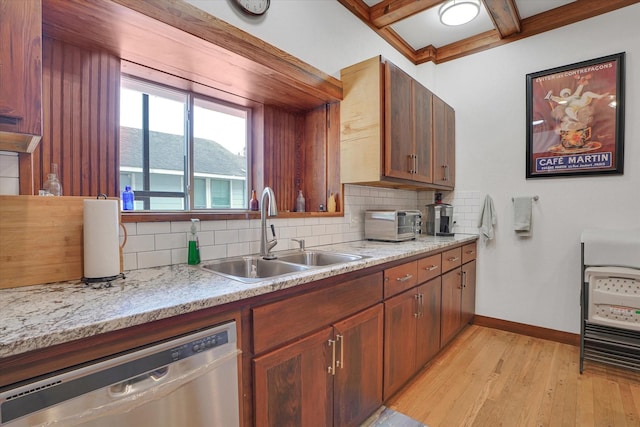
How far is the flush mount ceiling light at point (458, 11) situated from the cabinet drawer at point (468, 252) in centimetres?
194

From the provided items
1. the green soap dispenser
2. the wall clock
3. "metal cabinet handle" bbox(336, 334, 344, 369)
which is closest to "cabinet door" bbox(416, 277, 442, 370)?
"metal cabinet handle" bbox(336, 334, 344, 369)

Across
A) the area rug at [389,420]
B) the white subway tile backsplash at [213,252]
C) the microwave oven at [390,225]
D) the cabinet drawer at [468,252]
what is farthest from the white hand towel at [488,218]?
the white subway tile backsplash at [213,252]

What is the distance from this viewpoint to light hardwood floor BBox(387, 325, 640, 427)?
1749mm

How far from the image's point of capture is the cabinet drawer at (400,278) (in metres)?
1.79

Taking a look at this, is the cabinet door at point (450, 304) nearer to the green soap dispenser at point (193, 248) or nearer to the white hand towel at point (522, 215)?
the white hand towel at point (522, 215)

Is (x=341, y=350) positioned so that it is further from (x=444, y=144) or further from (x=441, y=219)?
(x=444, y=144)

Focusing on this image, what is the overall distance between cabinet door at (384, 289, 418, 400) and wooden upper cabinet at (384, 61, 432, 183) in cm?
93

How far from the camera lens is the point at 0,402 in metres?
0.63

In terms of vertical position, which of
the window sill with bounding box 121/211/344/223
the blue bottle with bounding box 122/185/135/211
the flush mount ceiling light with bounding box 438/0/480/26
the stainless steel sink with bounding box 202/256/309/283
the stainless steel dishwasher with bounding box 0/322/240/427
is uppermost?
the flush mount ceiling light with bounding box 438/0/480/26

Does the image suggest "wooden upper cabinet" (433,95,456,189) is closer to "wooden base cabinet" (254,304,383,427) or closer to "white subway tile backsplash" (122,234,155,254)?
"wooden base cabinet" (254,304,383,427)

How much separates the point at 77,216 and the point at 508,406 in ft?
8.08

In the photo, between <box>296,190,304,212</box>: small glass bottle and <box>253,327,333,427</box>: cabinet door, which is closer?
<box>253,327,333,427</box>: cabinet door

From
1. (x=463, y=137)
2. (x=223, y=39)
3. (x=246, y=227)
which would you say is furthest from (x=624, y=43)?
(x=246, y=227)

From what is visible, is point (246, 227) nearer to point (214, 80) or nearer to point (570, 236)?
point (214, 80)
